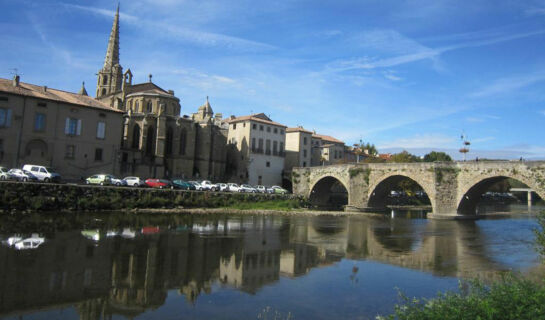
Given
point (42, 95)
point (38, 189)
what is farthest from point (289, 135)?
point (38, 189)

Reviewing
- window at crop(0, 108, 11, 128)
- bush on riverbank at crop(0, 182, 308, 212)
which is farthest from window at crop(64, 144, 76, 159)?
bush on riverbank at crop(0, 182, 308, 212)

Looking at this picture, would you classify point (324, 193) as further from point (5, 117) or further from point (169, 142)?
point (5, 117)

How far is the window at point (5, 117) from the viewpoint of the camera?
131ft

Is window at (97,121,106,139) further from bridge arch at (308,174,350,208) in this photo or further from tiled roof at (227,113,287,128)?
bridge arch at (308,174,350,208)

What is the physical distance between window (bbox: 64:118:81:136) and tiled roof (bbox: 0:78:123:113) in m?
2.00

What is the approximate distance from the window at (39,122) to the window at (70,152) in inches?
125

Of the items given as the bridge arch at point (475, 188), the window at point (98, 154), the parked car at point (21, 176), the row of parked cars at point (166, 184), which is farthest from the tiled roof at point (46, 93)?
the bridge arch at point (475, 188)

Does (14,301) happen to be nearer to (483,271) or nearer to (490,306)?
(490,306)

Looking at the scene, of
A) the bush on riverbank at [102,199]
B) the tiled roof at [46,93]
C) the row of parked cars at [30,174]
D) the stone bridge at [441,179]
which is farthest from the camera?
the tiled roof at [46,93]

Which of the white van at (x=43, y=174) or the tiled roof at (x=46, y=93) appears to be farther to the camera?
the tiled roof at (x=46, y=93)

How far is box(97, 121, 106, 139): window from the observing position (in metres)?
46.4

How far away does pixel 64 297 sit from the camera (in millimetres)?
11234

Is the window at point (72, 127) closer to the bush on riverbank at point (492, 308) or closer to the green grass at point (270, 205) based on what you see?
the green grass at point (270, 205)

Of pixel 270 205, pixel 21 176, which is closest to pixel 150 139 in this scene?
pixel 270 205
